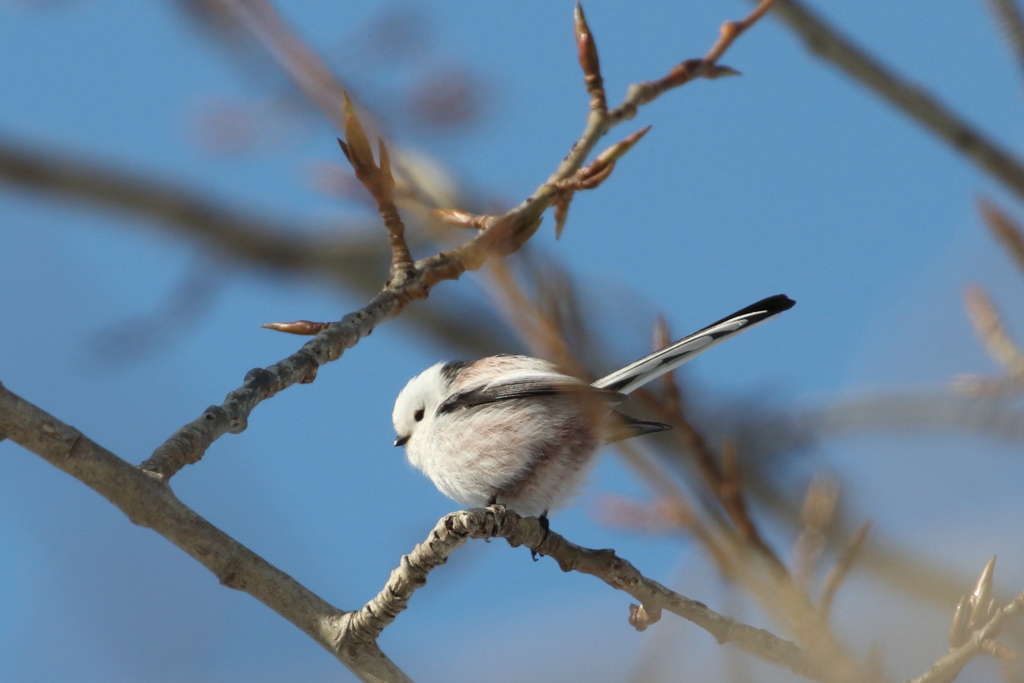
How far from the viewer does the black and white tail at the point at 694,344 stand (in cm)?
175

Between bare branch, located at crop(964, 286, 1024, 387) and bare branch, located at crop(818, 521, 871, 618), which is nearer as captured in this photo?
bare branch, located at crop(818, 521, 871, 618)

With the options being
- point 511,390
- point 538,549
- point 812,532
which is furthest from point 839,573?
point 511,390

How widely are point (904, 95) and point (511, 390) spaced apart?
1547 mm

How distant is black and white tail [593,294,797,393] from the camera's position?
1752 mm

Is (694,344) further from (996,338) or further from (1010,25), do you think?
(1010,25)

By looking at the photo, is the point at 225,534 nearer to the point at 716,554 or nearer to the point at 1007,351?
the point at 716,554

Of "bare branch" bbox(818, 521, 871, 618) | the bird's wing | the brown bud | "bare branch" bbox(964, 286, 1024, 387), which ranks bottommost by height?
"bare branch" bbox(818, 521, 871, 618)

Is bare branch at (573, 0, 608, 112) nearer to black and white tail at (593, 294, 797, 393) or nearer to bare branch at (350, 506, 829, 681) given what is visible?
black and white tail at (593, 294, 797, 393)

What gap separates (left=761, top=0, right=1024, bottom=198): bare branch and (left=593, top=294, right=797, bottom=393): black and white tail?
52.3 inches

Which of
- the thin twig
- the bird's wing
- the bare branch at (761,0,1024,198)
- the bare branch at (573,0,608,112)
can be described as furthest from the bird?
the bare branch at (761,0,1024,198)

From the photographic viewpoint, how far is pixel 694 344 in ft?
6.09

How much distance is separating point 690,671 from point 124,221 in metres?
2.87

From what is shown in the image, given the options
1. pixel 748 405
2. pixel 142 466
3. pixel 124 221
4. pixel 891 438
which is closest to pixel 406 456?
pixel 748 405

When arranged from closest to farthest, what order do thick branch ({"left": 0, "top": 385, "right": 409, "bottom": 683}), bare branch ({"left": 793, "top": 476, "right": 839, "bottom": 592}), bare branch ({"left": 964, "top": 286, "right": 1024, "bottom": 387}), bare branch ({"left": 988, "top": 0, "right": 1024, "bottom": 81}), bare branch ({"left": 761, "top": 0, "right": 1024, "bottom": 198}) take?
bare branch ({"left": 793, "top": 476, "right": 839, "bottom": 592}) → thick branch ({"left": 0, "top": 385, "right": 409, "bottom": 683}) → bare branch ({"left": 964, "top": 286, "right": 1024, "bottom": 387}) → bare branch ({"left": 988, "top": 0, "right": 1024, "bottom": 81}) → bare branch ({"left": 761, "top": 0, "right": 1024, "bottom": 198})
